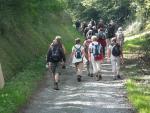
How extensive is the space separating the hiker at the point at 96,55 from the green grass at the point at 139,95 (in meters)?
1.68

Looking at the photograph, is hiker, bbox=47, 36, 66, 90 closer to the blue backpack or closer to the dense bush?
the dense bush

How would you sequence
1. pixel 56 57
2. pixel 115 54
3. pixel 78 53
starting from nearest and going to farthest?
pixel 56 57 < pixel 78 53 < pixel 115 54

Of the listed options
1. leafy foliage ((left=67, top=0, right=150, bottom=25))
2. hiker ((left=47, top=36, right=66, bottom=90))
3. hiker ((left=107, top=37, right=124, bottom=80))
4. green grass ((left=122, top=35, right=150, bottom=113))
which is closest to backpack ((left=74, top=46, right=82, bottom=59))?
hiker ((left=107, top=37, right=124, bottom=80))

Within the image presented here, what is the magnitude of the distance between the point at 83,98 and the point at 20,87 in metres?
2.41

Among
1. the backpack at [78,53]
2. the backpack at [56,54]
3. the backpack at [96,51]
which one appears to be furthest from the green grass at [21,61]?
the backpack at [96,51]

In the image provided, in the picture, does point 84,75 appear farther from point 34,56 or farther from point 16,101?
point 16,101

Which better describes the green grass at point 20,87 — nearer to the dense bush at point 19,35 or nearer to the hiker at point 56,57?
the dense bush at point 19,35

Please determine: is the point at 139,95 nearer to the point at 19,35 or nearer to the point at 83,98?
the point at 83,98

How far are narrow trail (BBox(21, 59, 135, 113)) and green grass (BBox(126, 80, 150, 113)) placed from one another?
0.21m

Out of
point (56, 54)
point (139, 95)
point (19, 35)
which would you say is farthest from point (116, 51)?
point (19, 35)

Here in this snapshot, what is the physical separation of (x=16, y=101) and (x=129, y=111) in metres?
3.35

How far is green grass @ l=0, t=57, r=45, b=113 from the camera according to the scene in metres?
14.3

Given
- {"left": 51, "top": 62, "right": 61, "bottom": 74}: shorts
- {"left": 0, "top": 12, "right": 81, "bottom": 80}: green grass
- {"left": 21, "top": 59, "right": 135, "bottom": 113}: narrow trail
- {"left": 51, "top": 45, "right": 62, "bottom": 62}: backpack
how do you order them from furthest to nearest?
{"left": 0, "top": 12, "right": 81, "bottom": 80}: green grass → {"left": 51, "top": 62, "right": 61, "bottom": 74}: shorts → {"left": 51, "top": 45, "right": 62, "bottom": 62}: backpack → {"left": 21, "top": 59, "right": 135, "bottom": 113}: narrow trail

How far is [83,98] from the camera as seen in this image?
632 inches
